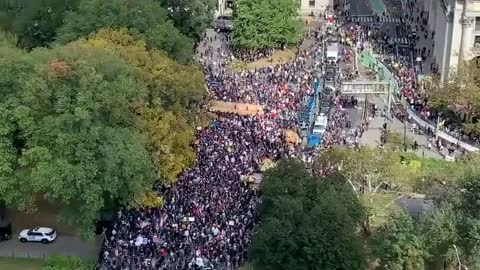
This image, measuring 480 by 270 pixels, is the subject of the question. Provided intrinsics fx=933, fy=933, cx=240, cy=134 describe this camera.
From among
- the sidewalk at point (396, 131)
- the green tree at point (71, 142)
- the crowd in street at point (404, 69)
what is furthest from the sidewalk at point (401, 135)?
the green tree at point (71, 142)

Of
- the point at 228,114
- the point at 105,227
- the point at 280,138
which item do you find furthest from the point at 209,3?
the point at 105,227

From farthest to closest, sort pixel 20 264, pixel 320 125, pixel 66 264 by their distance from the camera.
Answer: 1. pixel 320 125
2. pixel 20 264
3. pixel 66 264

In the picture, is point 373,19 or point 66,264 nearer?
point 66,264

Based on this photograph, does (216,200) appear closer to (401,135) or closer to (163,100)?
(163,100)

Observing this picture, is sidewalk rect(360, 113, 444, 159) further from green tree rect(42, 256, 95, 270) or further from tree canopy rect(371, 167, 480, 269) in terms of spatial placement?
green tree rect(42, 256, 95, 270)

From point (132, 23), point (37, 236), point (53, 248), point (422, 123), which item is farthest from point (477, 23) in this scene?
point (37, 236)

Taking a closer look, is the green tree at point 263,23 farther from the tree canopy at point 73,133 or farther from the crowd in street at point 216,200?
the tree canopy at point 73,133

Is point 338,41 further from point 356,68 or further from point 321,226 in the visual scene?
point 321,226

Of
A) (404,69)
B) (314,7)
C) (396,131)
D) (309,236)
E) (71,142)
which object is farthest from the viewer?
(314,7)
